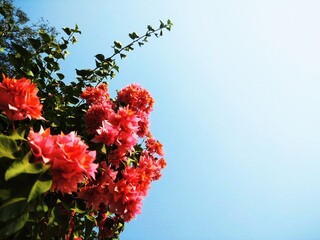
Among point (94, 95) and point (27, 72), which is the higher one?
point (94, 95)

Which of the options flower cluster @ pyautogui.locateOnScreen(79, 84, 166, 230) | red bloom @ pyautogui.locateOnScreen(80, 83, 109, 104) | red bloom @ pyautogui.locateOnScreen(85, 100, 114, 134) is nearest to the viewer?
flower cluster @ pyautogui.locateOnScreen(79, 84, 166, 230)

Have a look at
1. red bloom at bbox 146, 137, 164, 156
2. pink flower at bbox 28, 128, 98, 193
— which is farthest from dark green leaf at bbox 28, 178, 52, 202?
red bloom at bbox 146, 137, 164, 156

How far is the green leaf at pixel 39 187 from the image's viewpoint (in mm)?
1157

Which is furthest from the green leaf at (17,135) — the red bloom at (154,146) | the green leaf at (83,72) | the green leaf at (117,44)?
the red bloom at (154,146)

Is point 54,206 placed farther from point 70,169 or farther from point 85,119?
point 85,119

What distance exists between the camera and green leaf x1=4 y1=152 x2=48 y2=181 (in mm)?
1147

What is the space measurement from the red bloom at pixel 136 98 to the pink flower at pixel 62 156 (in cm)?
248

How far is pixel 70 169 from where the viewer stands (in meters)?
1.40

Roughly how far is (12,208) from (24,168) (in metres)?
0.17

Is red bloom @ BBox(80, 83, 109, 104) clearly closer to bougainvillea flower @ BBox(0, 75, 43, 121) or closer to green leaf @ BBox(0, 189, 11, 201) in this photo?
bougainvillea flower @ BBox(0, 75, 43, 121)

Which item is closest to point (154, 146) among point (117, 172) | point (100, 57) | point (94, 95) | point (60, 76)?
point (94, 95)

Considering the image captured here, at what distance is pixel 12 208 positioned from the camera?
3.60 feet

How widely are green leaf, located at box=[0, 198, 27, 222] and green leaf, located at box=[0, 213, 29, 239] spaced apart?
0.02m

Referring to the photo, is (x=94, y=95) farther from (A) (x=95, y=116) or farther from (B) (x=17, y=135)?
(B) (x=17, y=135)
